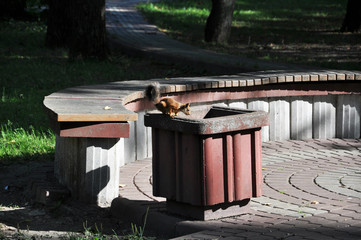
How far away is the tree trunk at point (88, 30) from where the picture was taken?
614 inches

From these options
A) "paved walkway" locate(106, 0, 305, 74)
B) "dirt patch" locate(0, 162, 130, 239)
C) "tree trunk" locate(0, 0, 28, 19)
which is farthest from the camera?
"tree trunk" locate(0, 0, 28, 19)

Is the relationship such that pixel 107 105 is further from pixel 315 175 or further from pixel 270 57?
pixel 270 57

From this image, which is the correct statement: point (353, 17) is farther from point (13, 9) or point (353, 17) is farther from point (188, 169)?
point (188, 169)

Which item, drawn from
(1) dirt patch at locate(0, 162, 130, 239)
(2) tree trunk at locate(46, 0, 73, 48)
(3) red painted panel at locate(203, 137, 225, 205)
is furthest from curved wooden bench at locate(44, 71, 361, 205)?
(2) tree trunk at locate(46, 0, 73, 48)

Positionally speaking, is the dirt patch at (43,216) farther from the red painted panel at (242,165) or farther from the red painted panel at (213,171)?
the red painted panel at (242,165)

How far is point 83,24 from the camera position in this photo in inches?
616

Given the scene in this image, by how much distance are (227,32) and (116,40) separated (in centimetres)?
317

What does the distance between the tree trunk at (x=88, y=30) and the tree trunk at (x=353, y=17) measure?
9.01 meters

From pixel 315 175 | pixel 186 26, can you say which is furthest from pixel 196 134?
pixel 186 26

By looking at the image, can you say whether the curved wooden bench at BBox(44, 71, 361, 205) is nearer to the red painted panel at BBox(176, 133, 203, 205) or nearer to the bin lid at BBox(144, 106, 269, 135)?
the bin lid at BBox(144, 106, 269, 135)

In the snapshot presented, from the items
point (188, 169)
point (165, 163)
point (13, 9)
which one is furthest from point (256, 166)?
point (13, 9)

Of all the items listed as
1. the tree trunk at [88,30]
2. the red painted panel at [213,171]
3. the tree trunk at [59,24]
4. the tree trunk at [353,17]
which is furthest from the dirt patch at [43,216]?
the tree trunk at [353,17]

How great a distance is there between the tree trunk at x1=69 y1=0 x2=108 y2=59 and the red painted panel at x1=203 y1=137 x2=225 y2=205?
10761mm

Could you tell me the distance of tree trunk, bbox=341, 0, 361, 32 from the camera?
2148cm
